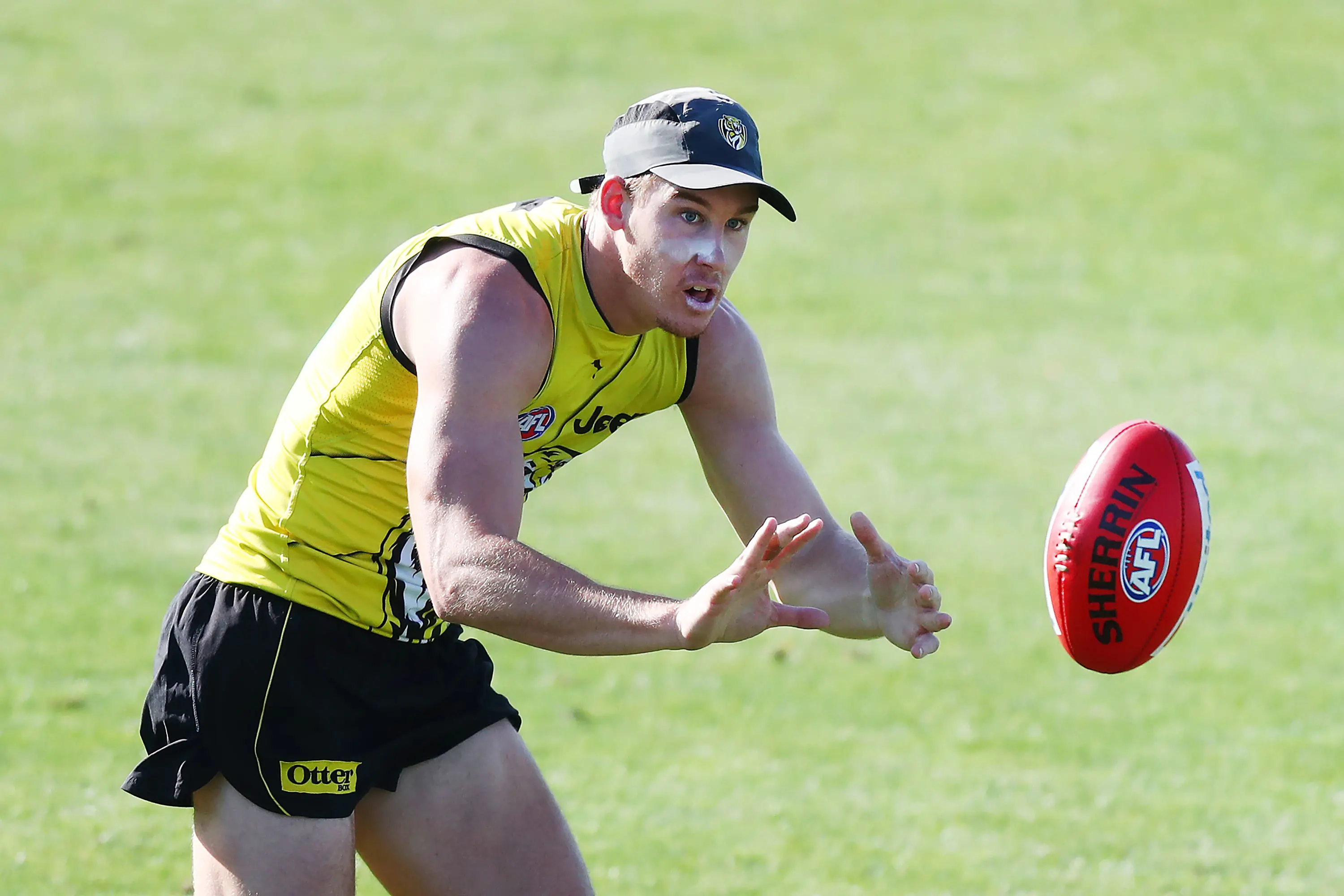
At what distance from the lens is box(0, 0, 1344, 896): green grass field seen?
21.3ft

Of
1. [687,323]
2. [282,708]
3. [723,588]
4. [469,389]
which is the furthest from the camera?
[282,708]

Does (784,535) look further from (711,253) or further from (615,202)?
(615,202)

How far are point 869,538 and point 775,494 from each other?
463 millimetres

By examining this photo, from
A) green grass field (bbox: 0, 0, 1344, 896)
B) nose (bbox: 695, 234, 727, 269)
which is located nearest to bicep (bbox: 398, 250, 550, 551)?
nose (bbox: 695, 234, 727, 269)

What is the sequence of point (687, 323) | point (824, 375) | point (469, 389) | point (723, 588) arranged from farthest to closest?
1. point (824, 375)
2. point (687, 323)
3. point (469, 389)
4. point (723, 588)

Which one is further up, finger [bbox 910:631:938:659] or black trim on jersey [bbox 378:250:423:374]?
black trim on jersey [bbox 378:250:423:374]

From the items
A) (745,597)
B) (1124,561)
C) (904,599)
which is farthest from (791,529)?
(1124,561)

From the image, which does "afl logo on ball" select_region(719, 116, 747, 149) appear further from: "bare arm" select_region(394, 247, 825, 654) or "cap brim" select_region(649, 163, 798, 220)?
"bare arm" select_region(394, 247, 825, 654)

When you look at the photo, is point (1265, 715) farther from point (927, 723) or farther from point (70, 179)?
point (70, 179)

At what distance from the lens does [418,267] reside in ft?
11.7

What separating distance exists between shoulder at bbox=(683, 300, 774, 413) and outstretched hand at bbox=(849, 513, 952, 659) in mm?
472

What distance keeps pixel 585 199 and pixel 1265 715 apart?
20.7 ft

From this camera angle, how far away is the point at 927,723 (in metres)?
7.55

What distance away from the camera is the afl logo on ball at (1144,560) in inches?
178
